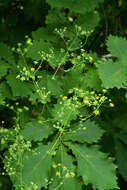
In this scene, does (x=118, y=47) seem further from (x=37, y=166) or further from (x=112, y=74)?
(x=37, y=166)

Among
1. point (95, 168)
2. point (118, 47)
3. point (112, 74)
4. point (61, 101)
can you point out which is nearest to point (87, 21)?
point (118, 47)

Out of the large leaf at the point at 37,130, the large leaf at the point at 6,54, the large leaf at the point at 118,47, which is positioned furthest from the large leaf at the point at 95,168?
the large leaf at the point at 6,54

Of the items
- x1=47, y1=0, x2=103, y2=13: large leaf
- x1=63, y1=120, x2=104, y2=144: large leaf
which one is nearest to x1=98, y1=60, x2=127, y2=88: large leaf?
x1=63, y1=120, x2=104, y2=144: large leaf

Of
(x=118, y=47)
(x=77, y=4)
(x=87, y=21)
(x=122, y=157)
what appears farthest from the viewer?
(x=122, y=157)

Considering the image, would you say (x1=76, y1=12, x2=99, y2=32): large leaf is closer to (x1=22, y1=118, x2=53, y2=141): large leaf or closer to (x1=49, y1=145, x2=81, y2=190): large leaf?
(x1=22, y1=118, x2=53, y2=141): large leaf

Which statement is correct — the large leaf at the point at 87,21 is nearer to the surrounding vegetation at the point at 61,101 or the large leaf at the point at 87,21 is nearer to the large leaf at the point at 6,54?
the surrounding vegetation at the point at 61,101

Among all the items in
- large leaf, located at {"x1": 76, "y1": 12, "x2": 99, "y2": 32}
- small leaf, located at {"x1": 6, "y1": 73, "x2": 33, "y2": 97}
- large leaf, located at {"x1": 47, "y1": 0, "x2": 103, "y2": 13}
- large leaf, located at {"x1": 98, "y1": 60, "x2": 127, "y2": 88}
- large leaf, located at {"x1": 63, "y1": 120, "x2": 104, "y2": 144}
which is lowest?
large leaf, located at {"x1": 63, "y1": 120, "x2": 104, "y2": 144}
